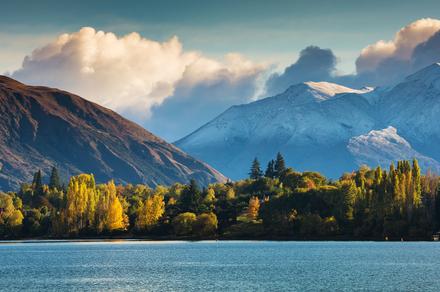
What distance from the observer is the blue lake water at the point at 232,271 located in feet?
361

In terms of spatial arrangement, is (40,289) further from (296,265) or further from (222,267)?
Result: (296,265)

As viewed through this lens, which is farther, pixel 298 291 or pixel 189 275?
pixel 189 275

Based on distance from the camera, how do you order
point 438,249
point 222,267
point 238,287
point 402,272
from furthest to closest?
point 438,249 → point 222,267 → point 402,272 → point 238,287

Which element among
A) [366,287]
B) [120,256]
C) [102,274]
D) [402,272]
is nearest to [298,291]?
[366,287]

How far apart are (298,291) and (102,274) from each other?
41.4 m

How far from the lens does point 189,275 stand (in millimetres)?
128500

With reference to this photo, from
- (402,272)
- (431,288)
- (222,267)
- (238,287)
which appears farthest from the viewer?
(222,267)

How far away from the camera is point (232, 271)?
5320 inches

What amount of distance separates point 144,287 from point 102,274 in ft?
81.7

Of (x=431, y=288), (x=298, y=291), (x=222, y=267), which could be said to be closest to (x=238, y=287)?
(x=298, y=291)

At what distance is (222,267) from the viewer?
144 meters

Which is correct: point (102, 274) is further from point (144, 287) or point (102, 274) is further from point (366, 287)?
point (366, 287)

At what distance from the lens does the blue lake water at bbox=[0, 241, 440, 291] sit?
110m

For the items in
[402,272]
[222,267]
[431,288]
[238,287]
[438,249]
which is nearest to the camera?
[431,288]
